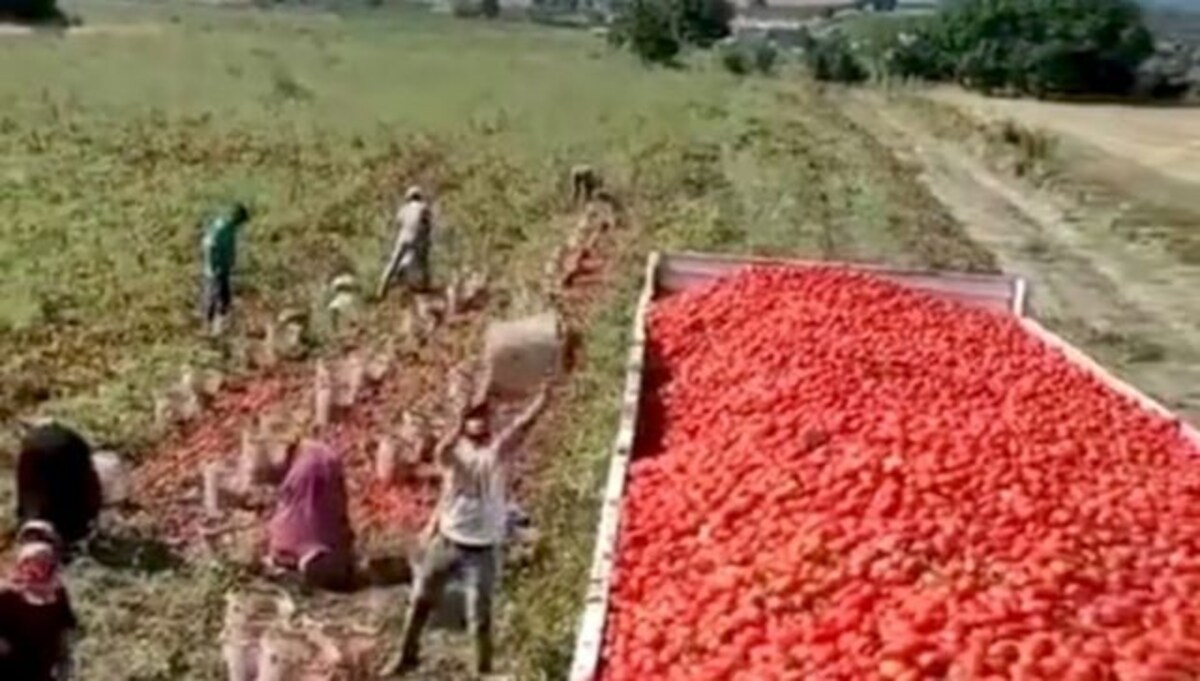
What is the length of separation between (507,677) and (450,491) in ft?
2.81

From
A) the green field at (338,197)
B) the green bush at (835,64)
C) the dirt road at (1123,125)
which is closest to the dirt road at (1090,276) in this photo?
the green field at (338,197)

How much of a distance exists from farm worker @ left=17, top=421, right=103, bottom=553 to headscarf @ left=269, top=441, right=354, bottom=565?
3.16ft

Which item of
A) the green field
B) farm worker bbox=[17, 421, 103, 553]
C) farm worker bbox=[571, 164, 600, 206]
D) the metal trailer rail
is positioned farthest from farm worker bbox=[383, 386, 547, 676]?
farm worker bbox=[571, 164, 600, 206]

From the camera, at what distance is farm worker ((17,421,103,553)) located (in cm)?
1062

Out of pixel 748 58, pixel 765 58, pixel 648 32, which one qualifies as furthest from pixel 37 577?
pixel 765 58

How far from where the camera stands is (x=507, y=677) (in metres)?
9.62

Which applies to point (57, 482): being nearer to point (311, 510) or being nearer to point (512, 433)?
point (311, 510)

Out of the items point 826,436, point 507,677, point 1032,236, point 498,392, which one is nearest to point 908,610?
point 507,677

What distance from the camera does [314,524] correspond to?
10883 millimetres

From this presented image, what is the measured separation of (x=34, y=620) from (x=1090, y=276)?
2226 centimetres

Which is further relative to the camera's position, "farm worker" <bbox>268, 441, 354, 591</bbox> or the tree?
the tree

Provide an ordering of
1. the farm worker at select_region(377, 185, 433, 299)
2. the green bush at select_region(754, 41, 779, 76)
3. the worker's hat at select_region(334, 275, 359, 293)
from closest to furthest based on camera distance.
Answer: the worker's hat at select_region(334, 275, 359, 293) → the farm worker at select_region(377, 185, 433, 299) → the green bush at select_region(754, 41, 779, 76)

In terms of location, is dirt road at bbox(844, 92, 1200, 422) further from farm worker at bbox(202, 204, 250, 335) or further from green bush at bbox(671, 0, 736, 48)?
green bush at bbox(671, 0, 736, 48)

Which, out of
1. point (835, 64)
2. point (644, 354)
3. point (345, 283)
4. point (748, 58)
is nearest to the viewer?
point (644, 354)
